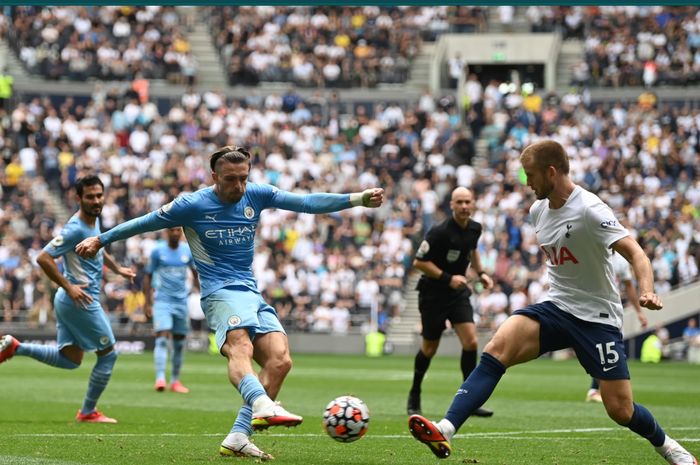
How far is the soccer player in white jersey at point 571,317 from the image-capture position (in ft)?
29.4

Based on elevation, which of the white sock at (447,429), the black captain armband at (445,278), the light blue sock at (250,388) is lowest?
the white sock at (447,429)

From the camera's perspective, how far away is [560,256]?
9109mm

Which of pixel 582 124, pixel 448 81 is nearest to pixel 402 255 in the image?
pixel 582 124

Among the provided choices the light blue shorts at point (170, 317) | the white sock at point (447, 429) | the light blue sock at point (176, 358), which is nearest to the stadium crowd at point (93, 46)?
the light blue shorts at point (170, 317)

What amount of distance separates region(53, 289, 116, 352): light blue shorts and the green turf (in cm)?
89

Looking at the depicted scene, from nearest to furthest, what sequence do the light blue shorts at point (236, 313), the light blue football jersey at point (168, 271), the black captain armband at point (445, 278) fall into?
1. the light blue shorts at point (236, 313)
2. the black captain armband at point (445, 278)
3. the light blue football jersey at point (168, 271)

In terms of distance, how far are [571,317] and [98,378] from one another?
20.7 feet

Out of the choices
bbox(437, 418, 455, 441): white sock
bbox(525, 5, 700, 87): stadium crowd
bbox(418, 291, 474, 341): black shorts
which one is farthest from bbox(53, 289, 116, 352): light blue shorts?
bbox(525, 5, 700, 87): stadium crowd

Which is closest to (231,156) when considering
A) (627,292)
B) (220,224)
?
(220,224)

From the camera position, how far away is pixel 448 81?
4478 cm

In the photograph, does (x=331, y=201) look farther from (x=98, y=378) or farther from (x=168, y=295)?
(x=168, y=295)

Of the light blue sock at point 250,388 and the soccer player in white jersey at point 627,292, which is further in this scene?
the soccer player in white jersey at point 627,292

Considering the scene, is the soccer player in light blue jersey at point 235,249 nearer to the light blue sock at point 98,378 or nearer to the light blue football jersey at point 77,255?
the light blue football jersey at point 77,255

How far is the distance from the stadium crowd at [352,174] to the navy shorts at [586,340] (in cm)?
2411
